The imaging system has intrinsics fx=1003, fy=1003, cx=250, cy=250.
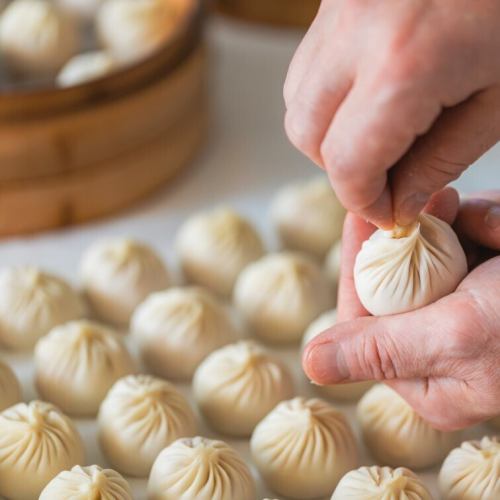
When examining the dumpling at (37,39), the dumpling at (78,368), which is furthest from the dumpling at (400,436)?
the dumpling at (37,39)

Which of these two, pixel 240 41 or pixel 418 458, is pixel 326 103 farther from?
pixel 240 41

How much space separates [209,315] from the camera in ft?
6.51

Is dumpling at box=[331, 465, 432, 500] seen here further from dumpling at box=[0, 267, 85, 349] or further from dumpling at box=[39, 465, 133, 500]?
dumpling at box=[0, 267, 85, 349]

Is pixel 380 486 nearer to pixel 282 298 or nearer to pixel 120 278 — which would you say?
pixel 282 298

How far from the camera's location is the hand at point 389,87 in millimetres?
1118

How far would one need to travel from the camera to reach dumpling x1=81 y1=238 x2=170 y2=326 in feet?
6.87

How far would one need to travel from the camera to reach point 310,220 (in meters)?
2.31

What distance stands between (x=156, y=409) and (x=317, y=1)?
1819 millimetres

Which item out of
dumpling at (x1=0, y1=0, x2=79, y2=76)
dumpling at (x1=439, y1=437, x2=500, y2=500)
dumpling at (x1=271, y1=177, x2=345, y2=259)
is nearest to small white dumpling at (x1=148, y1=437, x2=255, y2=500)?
dumpling at (x1=439, y1=437, x2=500, y2=500)

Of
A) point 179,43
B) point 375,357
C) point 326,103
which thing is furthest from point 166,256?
point 326,103

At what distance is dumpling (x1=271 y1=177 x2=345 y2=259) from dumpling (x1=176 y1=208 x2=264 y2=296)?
0.10 metres

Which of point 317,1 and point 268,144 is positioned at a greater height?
point 317,1

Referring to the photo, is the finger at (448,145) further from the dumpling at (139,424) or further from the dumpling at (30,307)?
the dumpling at (30,307)

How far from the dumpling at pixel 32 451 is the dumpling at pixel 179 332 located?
1.01 feet
